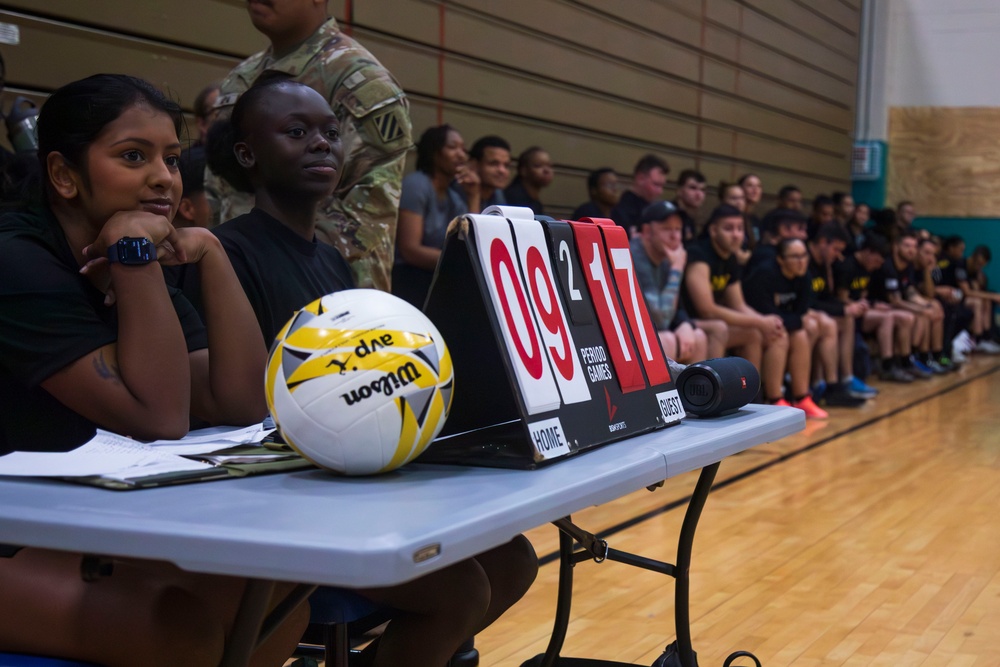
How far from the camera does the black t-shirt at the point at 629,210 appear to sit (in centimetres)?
662

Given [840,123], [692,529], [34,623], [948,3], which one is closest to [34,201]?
[34,623]

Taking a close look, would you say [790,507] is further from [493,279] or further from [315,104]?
[493,279]

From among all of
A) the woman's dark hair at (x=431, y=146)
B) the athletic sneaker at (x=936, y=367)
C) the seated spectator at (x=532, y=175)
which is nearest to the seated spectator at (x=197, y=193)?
the woman's dark hair at (x=431, y=146)

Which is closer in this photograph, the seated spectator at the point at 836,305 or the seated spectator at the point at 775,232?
the seated spectator at the point at 775,232

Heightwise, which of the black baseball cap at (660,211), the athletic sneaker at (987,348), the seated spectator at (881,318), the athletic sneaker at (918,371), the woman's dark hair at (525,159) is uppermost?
the woman's dark hair at (525,159)

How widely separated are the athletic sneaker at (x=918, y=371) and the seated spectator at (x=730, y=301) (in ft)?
10.8

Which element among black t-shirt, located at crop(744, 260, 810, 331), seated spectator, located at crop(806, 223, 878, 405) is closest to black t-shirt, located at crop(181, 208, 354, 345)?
black t-shirt, located at crop(744, 260, 810, 331)

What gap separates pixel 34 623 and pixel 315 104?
1.22 metres

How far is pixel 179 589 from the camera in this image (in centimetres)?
118

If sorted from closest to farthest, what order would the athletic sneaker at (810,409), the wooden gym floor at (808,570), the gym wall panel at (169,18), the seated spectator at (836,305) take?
the wooden gym floor at (808,570) → the gym wall panel at (169,18) → the athletic sneaker at (810,409) → the seated spectator at (836,305)

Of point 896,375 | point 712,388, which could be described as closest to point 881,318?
point 896,375

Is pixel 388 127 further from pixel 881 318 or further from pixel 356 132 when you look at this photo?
pixel 881 318

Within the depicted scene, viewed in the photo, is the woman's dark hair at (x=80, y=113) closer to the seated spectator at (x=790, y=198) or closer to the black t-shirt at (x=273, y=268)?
the black t-shirt at (x=273, y=268)

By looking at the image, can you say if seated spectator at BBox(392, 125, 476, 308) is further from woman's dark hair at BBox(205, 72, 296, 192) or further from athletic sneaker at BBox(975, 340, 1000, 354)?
athletic sneaker at BBox(975, 340, 1000, 354)
